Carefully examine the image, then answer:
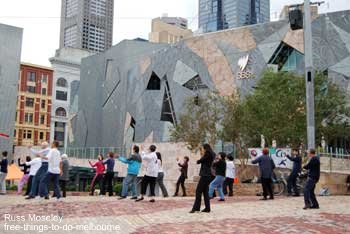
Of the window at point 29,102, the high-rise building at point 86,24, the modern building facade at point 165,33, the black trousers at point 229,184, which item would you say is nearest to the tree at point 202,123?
the black trousers at point 229,184

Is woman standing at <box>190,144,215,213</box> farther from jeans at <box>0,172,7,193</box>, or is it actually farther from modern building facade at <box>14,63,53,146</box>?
modern building facade at <box>14,63,53,146</box>

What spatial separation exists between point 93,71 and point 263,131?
40.4 meters

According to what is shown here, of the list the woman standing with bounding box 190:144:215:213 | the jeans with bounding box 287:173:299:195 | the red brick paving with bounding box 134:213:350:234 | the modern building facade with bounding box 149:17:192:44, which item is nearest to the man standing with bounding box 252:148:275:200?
the jeans with bounding box 287:173:299:195

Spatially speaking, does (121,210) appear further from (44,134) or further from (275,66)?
(44,134)

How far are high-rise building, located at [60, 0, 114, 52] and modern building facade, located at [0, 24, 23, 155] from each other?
84.9m

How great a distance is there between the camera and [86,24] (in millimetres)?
160375

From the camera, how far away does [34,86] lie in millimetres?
76000

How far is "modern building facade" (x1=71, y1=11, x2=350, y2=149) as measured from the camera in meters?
34.8

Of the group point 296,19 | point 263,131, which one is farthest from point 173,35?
point 296,19

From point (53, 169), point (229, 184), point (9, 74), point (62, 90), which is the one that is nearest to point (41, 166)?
point (53, 169)

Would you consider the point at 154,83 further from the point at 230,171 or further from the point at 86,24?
the point at 86,24

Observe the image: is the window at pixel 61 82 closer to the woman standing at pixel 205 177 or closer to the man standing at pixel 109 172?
the man standing at pixel 109 172

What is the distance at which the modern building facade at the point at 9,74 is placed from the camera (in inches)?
2296

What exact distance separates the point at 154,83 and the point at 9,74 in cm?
2321
